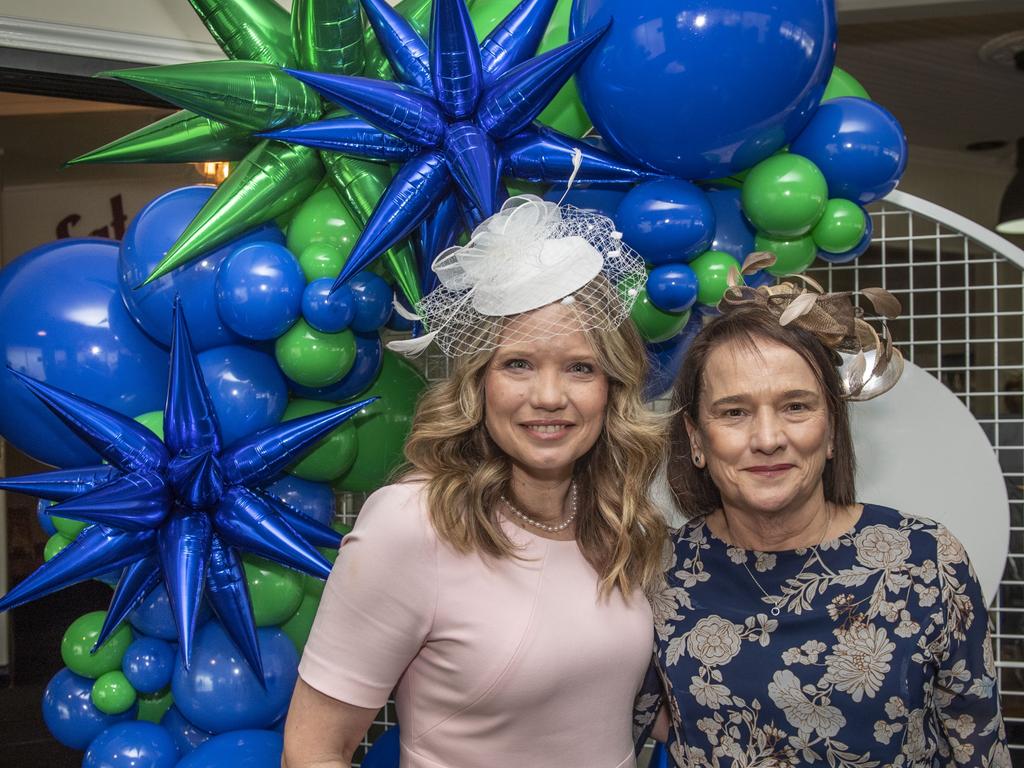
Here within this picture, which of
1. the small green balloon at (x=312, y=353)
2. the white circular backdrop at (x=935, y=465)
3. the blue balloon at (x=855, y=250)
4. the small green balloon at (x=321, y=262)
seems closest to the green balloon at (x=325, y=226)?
the small green balloon at (x=321, y=262)

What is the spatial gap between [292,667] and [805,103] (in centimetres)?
131

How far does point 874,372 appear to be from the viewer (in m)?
1.54

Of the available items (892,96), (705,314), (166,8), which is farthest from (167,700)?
(892,96)

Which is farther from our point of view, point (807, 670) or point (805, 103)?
point (805, 103)

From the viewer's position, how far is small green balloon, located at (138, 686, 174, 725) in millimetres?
1835

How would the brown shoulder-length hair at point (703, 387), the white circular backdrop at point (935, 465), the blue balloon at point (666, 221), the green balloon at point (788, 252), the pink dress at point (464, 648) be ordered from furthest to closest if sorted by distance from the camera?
the white circular backdrop at point (935, 465) < the green balloon at point (788, 252) < the blue balloon at point (666, 221) < the brown shoulder-length hair at point (703, 387) < the pink dress at point (464, 648)

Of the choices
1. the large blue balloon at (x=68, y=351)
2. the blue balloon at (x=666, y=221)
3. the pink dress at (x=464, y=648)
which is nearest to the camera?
the pink dress at (x=464, y=648)

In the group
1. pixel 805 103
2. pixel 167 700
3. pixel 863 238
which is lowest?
pixel 167 700

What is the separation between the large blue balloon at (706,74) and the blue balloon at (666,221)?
54mm

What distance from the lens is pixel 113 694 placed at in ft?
5.90

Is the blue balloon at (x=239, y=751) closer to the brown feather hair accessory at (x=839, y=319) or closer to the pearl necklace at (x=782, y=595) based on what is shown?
the pearl necklace at (x=782, y=595)

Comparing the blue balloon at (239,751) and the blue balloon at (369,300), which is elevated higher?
the blue balloon at (369,300)

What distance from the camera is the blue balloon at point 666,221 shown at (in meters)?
1.59

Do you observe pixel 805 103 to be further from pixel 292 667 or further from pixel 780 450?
pixel 292 667
